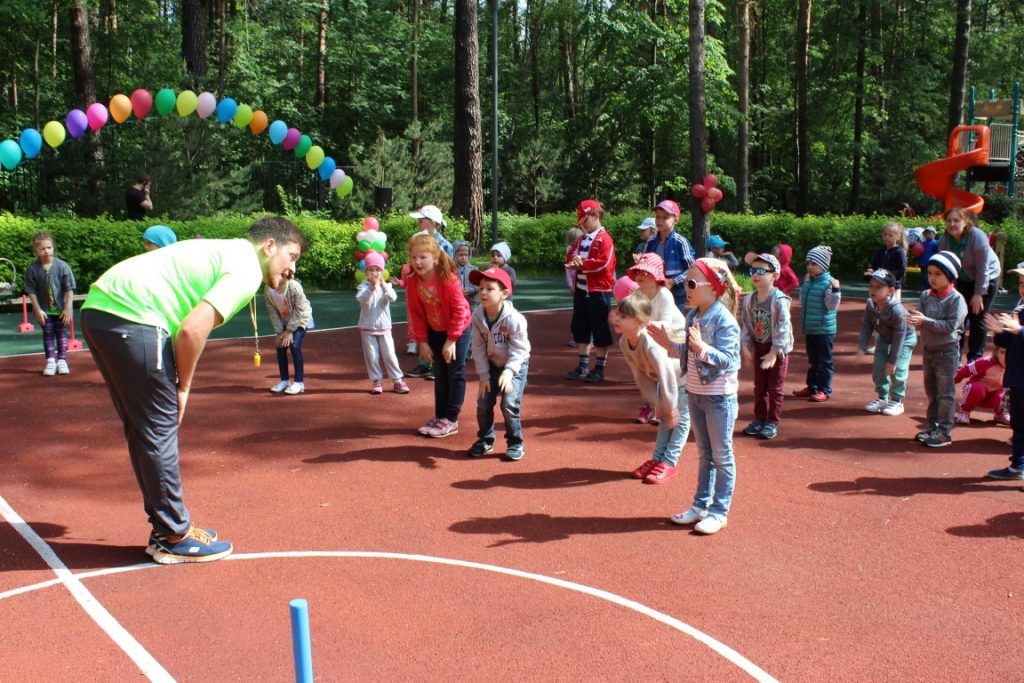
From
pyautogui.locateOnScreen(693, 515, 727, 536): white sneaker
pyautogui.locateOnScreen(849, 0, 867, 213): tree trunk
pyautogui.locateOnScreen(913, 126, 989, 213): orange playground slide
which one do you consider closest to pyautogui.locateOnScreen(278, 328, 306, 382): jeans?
pyautogui.locateOnScreen(693, 515, 727, 536): white sneaker

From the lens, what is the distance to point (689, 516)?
6.29 metres

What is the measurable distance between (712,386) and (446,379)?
318 centimetres

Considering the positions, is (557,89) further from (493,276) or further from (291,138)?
(493,276)

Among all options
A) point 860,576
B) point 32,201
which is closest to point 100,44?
point 32,201

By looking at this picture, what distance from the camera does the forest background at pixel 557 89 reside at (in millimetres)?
31436

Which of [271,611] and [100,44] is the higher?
[100,44]

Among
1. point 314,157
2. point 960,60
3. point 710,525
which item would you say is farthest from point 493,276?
point 960,60

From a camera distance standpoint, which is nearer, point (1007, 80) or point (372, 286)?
point (372, 286)

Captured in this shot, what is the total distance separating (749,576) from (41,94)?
1633 inches

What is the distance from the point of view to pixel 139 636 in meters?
4.69

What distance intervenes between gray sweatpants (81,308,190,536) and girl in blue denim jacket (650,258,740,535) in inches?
122

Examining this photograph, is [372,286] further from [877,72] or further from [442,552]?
[877,72]

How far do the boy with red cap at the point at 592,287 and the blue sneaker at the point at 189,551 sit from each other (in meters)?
6.13

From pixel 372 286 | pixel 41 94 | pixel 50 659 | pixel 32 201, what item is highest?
pixel 41 94
